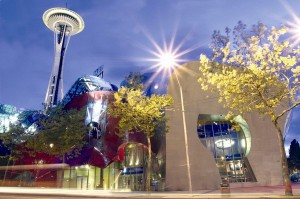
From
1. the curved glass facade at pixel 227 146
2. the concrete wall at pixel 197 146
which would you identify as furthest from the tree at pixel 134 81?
the curved glass facade at pixel 227 146

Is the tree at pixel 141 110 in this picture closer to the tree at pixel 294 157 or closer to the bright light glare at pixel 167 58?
the bright light glare at pixel 167 58

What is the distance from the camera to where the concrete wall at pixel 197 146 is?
31.5m

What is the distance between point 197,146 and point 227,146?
5732mm

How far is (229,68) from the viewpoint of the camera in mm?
20047

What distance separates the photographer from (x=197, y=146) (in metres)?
32.6

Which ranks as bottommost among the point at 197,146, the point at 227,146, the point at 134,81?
the point at 197,146

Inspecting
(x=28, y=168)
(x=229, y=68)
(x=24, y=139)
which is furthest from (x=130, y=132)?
(x=28, y=168)

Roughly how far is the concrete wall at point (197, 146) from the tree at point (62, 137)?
52.1 ft

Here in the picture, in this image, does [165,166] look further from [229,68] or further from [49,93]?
[49,93]

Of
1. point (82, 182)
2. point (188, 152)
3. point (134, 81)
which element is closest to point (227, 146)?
point (188, 152)

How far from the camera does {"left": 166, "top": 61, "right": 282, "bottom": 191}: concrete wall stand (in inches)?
1240

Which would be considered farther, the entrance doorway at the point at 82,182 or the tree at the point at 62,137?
the entrance doorway at the point at 82,182

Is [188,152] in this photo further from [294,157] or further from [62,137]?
[294,157]

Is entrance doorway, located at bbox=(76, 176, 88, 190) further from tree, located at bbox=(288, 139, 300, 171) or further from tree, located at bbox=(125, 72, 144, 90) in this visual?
tree, located at bbox=(288, 139, 300, 171)
